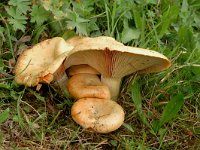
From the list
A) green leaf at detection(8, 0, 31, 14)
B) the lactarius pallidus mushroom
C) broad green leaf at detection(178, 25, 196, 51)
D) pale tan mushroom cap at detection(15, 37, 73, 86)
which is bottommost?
the lactarius pallidus mushroom

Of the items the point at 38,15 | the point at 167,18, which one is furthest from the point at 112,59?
the point at 167,18

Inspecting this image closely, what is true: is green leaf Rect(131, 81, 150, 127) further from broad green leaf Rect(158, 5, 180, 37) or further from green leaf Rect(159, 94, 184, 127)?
broad green leaf Rect(158, 5, 180, 37)

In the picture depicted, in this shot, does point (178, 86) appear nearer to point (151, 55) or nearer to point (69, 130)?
point (151, 55)

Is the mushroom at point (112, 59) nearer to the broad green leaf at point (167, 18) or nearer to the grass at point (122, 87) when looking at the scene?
the grass at point (122, 87)

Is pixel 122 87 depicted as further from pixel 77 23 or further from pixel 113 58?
pixel 77 23

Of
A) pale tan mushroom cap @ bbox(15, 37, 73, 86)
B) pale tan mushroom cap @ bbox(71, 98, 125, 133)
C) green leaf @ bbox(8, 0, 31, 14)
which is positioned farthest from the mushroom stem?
green leaf @ bbox(8, 0, 31, 14)

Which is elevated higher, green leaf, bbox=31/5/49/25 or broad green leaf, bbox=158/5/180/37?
green leaf, bbox=31/5/49/25

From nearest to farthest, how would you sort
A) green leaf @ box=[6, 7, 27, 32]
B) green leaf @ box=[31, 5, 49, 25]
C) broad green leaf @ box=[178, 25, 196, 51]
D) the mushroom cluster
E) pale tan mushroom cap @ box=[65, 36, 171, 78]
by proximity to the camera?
pale tan mushroom cap @ box=[65, 36, 171, 78] < the mushroom cluster < green leaf @ box=[6, 7, 27, 32] < green leaf @ box=[31, 5, 49, 25] < broad green leaf @ box=[178, 25, 196, 51]

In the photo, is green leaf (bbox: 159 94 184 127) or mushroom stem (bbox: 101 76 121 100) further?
mushroom stem (bbox: 101 76 121 100)
